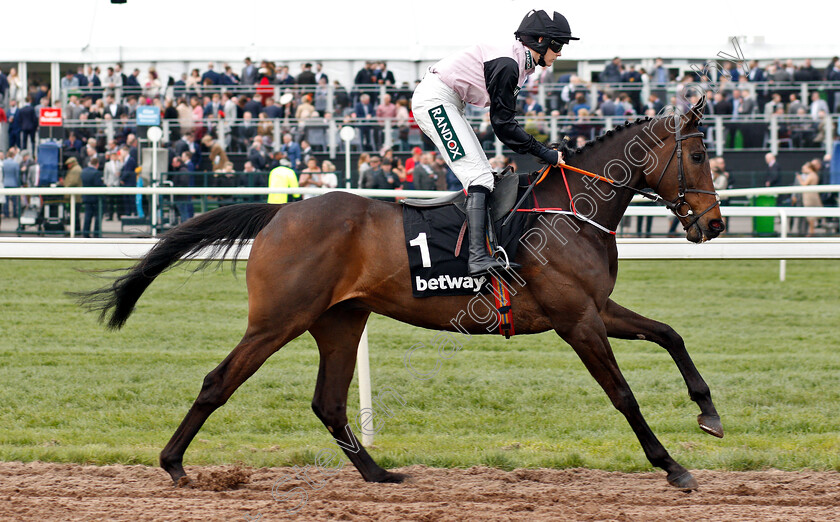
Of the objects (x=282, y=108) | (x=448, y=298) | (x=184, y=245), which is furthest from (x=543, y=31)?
(x=282, y=108)

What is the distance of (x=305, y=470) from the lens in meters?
4.61

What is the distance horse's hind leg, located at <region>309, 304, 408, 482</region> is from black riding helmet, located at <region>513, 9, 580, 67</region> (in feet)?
5.04

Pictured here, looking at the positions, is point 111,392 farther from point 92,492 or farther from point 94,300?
point 92,492

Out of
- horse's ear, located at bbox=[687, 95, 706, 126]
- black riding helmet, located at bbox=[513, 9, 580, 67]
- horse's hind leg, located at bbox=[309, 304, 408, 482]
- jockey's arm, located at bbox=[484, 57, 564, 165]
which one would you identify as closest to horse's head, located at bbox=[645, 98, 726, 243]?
horse's ear, located at bbox=[687, 95, 706, 126]

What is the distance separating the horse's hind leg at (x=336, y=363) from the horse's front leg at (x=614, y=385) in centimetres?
112

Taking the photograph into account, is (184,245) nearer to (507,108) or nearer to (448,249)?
(448,249)

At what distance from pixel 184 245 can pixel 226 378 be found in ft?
2.58

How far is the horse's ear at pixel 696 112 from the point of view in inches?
179

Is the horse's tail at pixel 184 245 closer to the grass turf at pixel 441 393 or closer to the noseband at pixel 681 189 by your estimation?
the grass turf at pixel 441 393

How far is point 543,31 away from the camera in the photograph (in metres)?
4.57

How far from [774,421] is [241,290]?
647 centimetres

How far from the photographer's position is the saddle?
4566mm

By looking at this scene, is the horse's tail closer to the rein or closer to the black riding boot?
the black riding boot

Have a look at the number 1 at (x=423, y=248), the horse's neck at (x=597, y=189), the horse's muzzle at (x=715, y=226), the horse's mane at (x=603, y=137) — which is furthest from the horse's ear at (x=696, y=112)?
the number 1 at (x=423, y=248)
